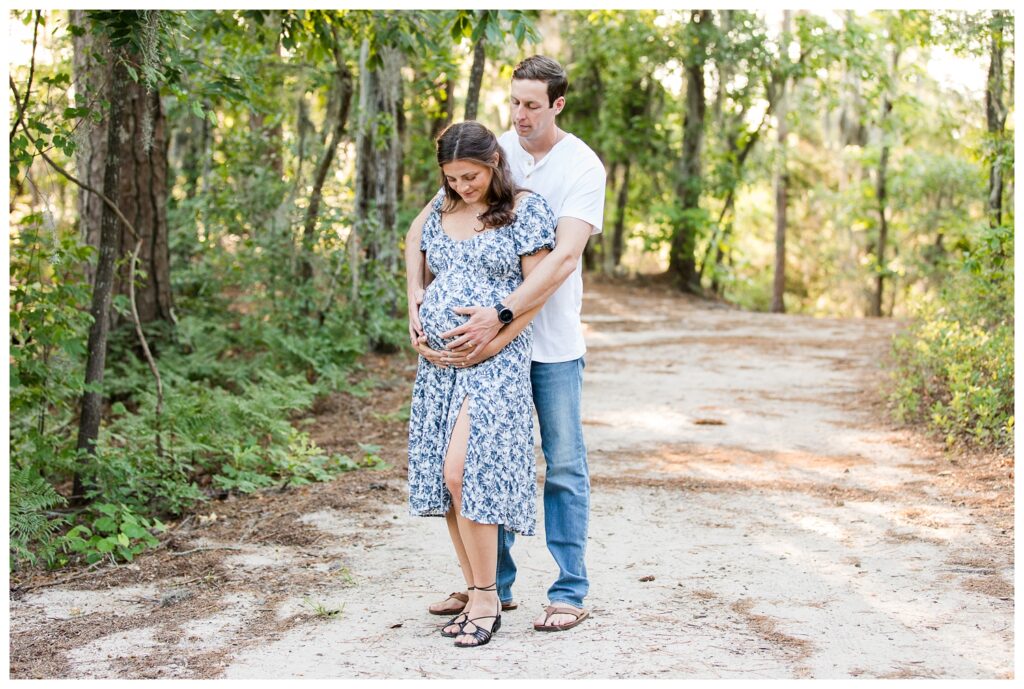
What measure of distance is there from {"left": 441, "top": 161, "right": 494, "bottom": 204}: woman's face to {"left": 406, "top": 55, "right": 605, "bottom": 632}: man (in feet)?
0.70

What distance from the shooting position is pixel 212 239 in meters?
9.67

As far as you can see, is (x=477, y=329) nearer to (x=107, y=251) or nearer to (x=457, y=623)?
(x=457, y=623)

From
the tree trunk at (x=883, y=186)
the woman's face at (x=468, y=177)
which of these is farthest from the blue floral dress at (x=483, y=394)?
the tree trunk at (x=883, y=186)

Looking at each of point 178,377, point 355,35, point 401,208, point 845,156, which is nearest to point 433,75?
point 401,208

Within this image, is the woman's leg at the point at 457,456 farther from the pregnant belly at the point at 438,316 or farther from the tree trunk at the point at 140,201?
the tree trunk at the point at 140,201

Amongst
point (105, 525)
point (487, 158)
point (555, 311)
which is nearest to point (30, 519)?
point (105, 525)

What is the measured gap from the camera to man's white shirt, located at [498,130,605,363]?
3.43 meters

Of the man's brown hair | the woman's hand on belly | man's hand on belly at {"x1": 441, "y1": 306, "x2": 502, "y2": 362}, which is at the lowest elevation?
the woman's hand on belly

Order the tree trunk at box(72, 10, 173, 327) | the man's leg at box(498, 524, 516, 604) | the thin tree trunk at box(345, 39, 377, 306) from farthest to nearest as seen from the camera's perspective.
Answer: the thin tree trunk at box(345, 39, 377, 306) → the tree trunk at box(72, 10, 173, 327) → the man's leg at box(498, 524, 516, 604)

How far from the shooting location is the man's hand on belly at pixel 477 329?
10.8 feet

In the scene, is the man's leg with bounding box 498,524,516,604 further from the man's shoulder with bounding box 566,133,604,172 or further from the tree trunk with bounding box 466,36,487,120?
the tree trunk with bounding box 466,36,487,120

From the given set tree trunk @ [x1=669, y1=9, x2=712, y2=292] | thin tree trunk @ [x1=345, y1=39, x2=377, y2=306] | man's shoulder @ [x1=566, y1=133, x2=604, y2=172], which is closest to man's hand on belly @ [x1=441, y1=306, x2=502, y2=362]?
man's shoulder @ [x1=566, y1=133, x2=604, y2=172]

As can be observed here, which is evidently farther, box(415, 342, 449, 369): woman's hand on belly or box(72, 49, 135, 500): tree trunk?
box(72, 49, 135, 500): tree trunk

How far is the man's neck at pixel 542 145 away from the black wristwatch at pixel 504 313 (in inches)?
23.8
